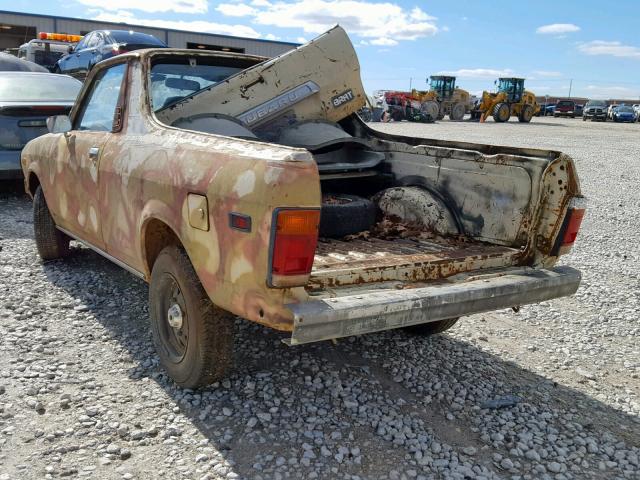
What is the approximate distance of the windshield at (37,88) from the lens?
7656 millimetres

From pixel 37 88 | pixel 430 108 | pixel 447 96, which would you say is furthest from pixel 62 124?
pixel 447 96

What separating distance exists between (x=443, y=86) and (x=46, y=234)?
37857 mm

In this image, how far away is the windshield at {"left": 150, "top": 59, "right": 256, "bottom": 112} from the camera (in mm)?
4215

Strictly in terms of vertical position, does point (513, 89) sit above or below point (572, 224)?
above

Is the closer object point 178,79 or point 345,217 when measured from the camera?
point 345,217

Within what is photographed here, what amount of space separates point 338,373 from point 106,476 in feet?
4.85

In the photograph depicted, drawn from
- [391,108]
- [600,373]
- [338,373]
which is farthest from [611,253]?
[391,108]

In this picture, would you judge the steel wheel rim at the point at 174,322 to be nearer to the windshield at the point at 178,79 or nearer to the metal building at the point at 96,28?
the windshield at the point at 178,79

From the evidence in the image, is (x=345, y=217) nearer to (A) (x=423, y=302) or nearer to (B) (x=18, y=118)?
(A) (x=423, y=302)

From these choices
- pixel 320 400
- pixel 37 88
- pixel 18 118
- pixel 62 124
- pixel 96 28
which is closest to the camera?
pixel 320 400

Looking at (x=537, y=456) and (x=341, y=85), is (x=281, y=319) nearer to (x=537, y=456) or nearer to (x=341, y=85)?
(x=537, y=456)

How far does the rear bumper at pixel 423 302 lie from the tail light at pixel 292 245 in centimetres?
13

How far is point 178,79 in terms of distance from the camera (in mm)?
4379

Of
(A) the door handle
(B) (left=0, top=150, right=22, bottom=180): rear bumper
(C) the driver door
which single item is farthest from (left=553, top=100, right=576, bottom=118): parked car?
(A) the door handle
